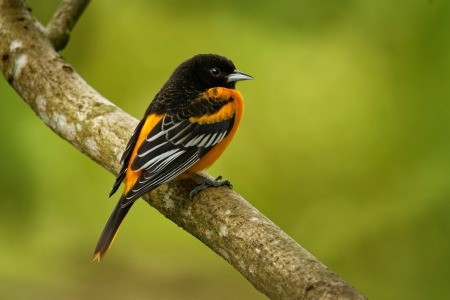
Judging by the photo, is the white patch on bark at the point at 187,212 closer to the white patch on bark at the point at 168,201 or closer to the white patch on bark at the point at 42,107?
the white patch on bark at the point at 168,201

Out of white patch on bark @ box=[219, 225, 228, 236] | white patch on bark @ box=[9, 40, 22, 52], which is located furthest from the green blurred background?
white patch on bark @ box=[219, 225, 228, 236]

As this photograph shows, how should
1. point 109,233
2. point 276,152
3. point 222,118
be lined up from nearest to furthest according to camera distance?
1. point 109,233
2. point 222,118
3. point 276,152

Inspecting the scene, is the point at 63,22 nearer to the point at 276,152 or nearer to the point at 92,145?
the point at 92,145

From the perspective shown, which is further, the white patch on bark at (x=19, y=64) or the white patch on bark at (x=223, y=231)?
the white patch on bark at (x=19, y=64)

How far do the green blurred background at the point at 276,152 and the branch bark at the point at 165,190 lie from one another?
5.48 ft

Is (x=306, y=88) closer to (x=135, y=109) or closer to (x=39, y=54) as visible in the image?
(x=135, y=109)

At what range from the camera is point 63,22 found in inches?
184

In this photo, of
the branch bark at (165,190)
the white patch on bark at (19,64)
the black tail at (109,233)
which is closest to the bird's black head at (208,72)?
the branch bark at (165,190)

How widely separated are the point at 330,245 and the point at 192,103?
6.52 feet

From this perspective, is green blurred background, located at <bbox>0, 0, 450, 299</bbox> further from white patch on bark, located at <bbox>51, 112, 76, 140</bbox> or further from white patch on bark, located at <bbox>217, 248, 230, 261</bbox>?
white patch on bark, located at <bbox>217, 248, 230, 261</bbox>

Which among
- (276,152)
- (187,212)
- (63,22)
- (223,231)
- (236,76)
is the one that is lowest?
(276,152)

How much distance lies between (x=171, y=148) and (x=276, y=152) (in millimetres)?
1980

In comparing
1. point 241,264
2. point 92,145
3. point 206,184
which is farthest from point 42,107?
point 241,264

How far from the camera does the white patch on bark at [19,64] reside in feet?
13.7
